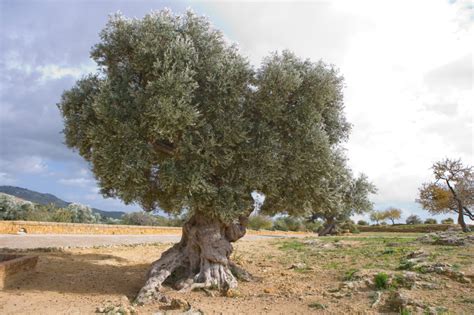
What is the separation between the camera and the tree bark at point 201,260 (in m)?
12.1

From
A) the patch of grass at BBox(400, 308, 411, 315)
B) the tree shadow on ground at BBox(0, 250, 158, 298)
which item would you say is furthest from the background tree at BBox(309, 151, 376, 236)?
the tree shadow on ground at BBox(0, 250, 158, 298)

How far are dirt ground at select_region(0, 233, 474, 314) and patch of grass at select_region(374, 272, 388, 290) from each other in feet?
1.29

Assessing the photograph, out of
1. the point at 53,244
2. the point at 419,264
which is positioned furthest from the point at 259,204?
the point at 53,244

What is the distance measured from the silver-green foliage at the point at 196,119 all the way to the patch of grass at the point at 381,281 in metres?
3.26

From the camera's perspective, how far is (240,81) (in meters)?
12.3

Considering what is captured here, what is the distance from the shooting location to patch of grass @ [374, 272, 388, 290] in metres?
10.8

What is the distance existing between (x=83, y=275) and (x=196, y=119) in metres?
6.89

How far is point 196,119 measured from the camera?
1143cm

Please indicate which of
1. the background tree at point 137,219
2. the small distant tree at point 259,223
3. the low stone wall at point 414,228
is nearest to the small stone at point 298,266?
the background tree at point 137,219

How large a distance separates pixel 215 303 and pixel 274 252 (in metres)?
11.4

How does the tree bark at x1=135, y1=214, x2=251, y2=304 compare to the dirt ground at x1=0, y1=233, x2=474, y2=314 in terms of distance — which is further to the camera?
the tree bark at x1=135, y1=214, x2=251, y2=304

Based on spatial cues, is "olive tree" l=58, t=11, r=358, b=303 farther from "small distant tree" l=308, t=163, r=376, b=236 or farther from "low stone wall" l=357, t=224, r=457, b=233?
"low stone wall" l=357, t=224, r=457, b=233

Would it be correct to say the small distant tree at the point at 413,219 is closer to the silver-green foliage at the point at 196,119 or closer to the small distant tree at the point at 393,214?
the small distant tree at the point at 393,214

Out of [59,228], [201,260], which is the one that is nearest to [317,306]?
[201,260]
